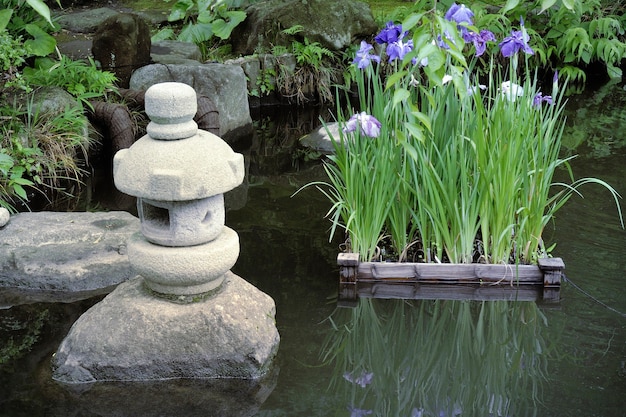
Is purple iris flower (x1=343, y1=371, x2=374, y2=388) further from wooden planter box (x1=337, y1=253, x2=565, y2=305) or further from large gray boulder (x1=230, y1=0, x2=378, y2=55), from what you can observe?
large gray boulder (x1=230, y1=0, x2=378, y2=55)

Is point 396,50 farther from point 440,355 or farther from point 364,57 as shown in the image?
point 440,355

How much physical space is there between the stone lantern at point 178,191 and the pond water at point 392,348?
622 mm

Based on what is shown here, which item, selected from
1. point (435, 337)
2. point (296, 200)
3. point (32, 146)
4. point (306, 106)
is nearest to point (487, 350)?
point (435, 337)

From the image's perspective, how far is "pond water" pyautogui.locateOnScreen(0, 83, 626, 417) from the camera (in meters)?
4.11

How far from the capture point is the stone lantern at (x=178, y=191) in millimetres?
4164

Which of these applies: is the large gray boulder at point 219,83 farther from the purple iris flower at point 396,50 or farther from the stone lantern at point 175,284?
the stone lantern at point 175,284

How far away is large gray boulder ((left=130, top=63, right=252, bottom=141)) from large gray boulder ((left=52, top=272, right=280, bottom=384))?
15.1ft

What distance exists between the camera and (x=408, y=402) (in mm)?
4188

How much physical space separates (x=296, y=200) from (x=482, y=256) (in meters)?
2.07

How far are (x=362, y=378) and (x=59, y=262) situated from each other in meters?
2.26

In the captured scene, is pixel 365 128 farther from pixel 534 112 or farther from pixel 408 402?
pixel 408 402

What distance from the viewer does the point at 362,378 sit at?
4.44 m

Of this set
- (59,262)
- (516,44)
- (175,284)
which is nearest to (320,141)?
(516,44)

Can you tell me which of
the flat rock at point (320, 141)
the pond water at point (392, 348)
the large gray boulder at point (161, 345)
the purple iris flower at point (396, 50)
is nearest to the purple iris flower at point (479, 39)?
the purple iris flower at point (396, 50)
